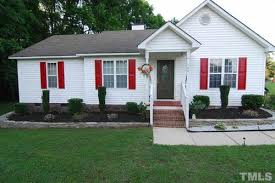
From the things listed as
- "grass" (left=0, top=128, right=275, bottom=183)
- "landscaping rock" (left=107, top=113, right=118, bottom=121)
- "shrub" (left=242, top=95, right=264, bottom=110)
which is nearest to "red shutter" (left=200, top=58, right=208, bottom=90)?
"shrub" (left=242, top=95, right=264, bottom=110)

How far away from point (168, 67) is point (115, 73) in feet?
9.45

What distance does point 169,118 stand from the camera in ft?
32.7

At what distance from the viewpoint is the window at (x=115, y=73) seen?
11.7 m

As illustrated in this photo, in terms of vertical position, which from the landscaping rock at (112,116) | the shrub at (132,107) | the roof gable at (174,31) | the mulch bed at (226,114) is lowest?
the landscaping rock at (112,116)

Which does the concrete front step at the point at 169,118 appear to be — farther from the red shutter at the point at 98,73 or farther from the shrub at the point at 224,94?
the red shutter at the point at 98,73

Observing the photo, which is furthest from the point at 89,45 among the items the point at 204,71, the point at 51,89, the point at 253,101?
the point at 253,101

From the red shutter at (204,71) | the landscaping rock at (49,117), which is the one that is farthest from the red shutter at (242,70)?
the landscaping rock at (49,117)

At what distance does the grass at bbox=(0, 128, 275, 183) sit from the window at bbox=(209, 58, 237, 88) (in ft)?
19.0

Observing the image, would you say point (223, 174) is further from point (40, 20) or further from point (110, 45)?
point (40, 20)

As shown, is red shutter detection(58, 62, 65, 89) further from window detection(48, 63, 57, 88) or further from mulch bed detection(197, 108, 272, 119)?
mulch bed detection(197, 108, 272, 119)

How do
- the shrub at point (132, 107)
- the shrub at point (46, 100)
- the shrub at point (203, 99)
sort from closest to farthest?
the shrub at point (132, 107)
the shrub at point (203, 99)
the shrub at point (46, 100)

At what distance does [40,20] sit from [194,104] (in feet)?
66.8

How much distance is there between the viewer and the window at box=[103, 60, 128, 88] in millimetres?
11656

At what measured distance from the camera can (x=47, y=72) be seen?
493 inches
